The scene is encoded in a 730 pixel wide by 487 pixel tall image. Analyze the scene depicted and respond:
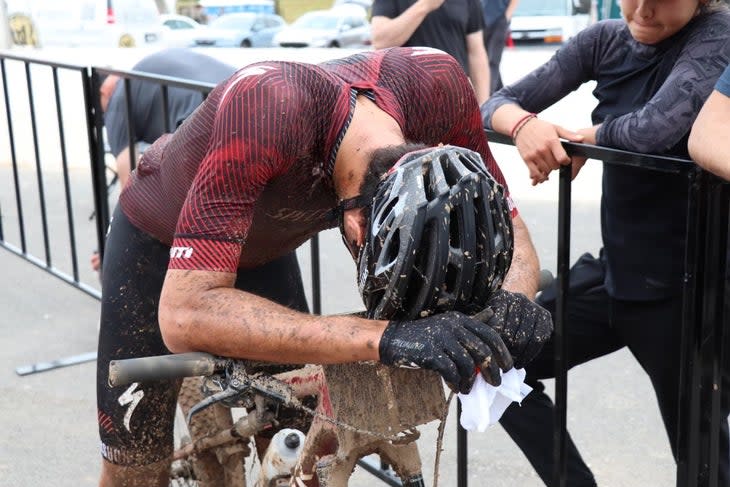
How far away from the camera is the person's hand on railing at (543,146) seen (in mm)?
2895

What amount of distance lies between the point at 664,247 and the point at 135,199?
149cm

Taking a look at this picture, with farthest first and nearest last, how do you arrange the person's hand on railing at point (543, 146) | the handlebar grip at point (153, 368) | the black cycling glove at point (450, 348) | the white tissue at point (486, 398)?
the person's hand on railing at point (543, 146), the handlebar grip at point (153, 368), the white tissue at point (486, 398), the black cycling glove at point (450, 348)

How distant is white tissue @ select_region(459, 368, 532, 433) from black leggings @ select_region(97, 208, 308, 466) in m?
1.09

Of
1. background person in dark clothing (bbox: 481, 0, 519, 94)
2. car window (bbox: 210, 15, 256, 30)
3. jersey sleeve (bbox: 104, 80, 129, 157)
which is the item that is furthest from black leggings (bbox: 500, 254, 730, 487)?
car window (bbox: 210, 15, 256, 30)

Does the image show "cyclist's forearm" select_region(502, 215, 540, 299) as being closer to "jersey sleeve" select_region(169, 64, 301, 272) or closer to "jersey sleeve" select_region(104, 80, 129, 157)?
"jersey sleeve" select_region(169, 64, 301, 272)

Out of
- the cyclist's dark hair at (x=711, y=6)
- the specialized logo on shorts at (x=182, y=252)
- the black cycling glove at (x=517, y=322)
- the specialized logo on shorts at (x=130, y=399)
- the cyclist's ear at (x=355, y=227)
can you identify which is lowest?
the specialized logo on shorts at (x=130, y=399)

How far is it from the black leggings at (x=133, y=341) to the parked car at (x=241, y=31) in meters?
30.0

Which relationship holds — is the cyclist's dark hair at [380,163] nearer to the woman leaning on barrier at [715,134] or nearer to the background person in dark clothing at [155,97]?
the woman leaning on barrier at [715,134]

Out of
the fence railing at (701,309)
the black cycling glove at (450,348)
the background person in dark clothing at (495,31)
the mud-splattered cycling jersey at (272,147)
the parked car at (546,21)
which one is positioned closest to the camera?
the black cycling glove at (450,348)

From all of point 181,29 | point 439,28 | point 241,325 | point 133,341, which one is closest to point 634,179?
point 241,325

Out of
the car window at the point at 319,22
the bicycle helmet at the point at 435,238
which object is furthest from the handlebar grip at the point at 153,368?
the car window at the point at 319,22

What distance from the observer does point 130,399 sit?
9.15ft

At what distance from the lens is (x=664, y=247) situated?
2850mm

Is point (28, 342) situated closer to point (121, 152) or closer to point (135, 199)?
point (121, 152)
